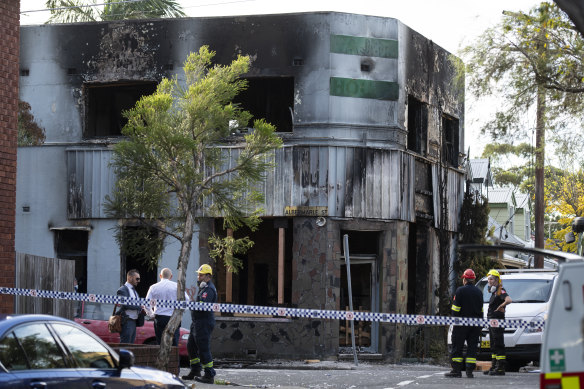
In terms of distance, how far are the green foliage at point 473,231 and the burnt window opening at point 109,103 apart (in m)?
10.1

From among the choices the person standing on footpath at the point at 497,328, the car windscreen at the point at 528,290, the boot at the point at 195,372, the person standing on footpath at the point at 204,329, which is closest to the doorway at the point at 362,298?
the car windscreen at the point at 528,290

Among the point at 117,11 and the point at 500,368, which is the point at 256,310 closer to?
the point at 500,368

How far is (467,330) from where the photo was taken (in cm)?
1792

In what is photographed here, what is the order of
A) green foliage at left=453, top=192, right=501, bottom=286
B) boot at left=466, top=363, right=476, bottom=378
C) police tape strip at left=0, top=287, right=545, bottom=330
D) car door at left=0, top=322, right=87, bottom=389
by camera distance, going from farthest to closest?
1. green foliage at left=453, top=192, right=501, bottom=286
2. boot at left=466, top=363, right=476, bottom=378
3. police tape strip at left=0, top=287, right=545, bottom=330
4. car door at left=0, top=322, right=87, bottom=389

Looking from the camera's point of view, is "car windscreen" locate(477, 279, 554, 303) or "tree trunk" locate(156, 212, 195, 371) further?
"car windscreen" locate(477, 279, 554, 303)

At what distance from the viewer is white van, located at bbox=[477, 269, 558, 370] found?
63.9 feet

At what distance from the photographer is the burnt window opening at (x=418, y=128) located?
28.4 metres

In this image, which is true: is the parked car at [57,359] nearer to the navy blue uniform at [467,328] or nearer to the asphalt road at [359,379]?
the asphalt road at [359,379]

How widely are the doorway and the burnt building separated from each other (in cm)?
4

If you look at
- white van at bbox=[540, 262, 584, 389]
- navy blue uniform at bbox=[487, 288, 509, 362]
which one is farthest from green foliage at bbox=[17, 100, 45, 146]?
white van at bbox=[540, 262, 584, 389]

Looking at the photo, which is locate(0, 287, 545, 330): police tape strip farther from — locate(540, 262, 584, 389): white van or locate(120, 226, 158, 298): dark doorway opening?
locate(540, 262, 584, 389): white van

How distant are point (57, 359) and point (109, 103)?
20.1 m

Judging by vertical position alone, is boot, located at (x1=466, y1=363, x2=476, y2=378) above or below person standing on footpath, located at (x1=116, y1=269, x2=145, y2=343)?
below

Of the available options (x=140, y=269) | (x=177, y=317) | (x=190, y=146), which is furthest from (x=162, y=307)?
(x=140, y=269)
